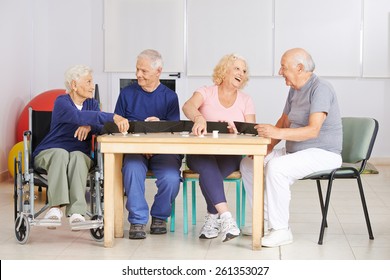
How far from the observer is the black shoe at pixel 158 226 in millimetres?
4652

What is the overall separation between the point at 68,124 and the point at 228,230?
1.14 metres

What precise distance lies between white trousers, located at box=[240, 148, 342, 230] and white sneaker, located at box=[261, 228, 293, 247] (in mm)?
27

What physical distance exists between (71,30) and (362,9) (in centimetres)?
322

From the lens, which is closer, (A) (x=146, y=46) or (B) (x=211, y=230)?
(B) (x=211, y=230)

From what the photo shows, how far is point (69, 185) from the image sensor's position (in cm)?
446

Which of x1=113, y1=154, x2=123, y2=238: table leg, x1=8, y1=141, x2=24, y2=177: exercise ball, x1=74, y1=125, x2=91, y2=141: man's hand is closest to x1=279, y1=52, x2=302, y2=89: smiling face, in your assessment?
x1=113, y1=154, x2=123, y2=238: table leg

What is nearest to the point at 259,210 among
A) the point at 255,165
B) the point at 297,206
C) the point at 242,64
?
the point at 255,165

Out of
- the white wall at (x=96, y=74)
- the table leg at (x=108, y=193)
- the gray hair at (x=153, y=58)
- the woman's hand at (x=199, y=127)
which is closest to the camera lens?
the table leg at (x=108, y=193)

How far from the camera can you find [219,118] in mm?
4734

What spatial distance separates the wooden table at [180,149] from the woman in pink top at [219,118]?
19 cm

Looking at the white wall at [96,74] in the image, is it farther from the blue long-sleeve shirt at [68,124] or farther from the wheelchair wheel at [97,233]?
the wheelchair wheel at [97,233]

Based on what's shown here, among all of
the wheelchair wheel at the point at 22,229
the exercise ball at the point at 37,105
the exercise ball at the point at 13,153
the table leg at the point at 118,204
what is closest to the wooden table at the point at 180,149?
the table leg at the point at 118,204
